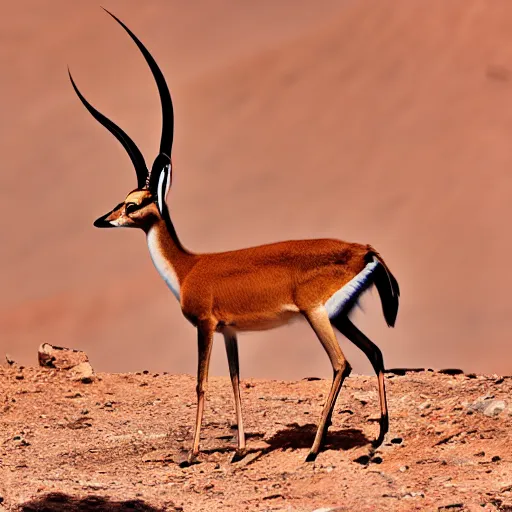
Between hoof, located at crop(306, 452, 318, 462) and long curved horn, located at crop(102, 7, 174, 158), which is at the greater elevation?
long curved horn, located at crop(102, 7, 174, 158)

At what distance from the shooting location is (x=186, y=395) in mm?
15906

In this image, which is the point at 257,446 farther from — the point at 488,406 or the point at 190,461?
the point at 488,406

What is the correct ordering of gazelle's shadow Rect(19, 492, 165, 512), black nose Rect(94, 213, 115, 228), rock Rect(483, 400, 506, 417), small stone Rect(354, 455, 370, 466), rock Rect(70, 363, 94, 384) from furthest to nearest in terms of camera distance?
rock Rect(70, 363, 94, 384)
rock Rect(483, 400, 506, 417)
black nose Rect(94, 213, 115, 228)
small stone Rect(354, 455, 370, 466)
gazelle's shadow Rect(19, 492, 165, 512)

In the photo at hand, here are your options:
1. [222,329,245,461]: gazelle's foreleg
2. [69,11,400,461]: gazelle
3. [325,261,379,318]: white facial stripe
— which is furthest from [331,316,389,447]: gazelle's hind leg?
[222,329,245,461]: gazelle's foreleg

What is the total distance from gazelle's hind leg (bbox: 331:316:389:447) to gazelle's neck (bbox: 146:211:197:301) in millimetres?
1970

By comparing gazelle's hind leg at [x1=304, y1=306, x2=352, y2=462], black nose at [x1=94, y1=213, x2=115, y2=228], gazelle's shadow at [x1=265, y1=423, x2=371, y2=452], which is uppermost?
black nose at [x1=94, y1=213, x2=115, y2=228]

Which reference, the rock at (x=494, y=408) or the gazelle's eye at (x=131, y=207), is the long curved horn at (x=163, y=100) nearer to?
the gazelle's eye at (x=131, y=207)

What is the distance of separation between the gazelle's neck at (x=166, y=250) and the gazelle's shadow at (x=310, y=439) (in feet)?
7.22

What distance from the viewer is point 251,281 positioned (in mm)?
11406

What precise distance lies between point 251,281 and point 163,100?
8.14ft

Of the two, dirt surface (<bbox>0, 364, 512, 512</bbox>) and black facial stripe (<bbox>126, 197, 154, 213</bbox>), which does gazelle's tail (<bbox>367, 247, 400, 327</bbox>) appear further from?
black facial stripe (<bbox>126, 197, 154, 213</bbox>)

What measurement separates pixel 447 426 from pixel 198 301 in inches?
130

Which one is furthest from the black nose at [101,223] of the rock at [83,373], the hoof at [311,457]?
the rock at [83,373]

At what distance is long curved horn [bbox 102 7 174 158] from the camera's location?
1206cm
